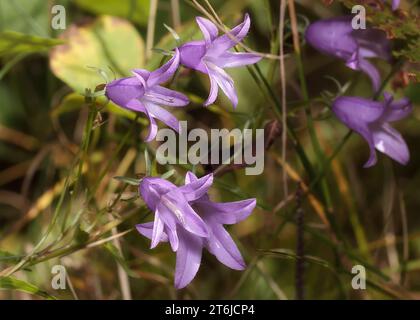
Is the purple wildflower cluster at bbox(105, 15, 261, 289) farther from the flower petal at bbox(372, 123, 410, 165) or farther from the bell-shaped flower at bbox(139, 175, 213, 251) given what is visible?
the flower petal at bbox(372, 123, 410, 165)

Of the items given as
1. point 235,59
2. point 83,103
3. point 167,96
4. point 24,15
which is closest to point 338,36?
point 235,59

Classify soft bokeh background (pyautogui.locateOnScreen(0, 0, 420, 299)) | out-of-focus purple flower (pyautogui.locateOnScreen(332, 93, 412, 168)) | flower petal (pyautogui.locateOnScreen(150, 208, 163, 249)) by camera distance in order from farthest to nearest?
soft bokeh background (pyautogui.locateOnScreen(0, 0, 420, 299))
out-of-focus purple flower (pyautogui.locateOnScreen(332, 93, 412, 168))
flower petal (pyautogui.locateOnScreen(150, 208, 163, 249))

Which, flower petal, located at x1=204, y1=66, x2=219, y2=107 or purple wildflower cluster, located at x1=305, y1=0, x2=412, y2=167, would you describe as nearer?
flower petal, located at x1=204, y1=66, x2=219, y2=107

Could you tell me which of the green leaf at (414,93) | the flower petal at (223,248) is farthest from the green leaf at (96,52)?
the green leaf at (414,93)

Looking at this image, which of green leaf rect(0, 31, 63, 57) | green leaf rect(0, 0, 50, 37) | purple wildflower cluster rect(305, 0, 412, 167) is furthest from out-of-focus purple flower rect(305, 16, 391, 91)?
green leaf rect(0, 0, 50, 37)

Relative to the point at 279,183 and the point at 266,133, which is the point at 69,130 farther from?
the point at 266,133
